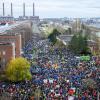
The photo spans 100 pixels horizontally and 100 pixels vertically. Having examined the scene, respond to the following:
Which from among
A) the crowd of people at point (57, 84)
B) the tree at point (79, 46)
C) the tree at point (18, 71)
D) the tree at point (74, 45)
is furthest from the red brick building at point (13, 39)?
the tree at point (74, 45)

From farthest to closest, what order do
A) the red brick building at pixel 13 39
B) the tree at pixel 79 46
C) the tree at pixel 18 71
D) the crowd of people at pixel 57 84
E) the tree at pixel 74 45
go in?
the tree at pixel 74 45
the tree at pixel 79 46
the red brick building at pixel 13 39
the tree at pixel 18 71
the crowd of people at pixel 57 84

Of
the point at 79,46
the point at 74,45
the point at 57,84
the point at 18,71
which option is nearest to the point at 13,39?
the point at 18,71

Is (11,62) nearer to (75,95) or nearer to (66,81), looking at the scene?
(66,81)

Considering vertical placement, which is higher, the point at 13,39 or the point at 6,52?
the point at 13,39

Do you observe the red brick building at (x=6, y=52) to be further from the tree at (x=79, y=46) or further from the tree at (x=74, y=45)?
the tree at (x=74, y=45)

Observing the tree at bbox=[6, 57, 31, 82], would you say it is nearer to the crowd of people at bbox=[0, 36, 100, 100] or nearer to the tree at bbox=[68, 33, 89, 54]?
the crowd of people at bbox=[0, 36, 100, 100]

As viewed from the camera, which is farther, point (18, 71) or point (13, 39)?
point (13, 39)

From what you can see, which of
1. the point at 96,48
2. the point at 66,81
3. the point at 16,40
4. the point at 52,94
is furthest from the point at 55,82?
the point at 96,48

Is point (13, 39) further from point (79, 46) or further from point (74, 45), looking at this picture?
point (74, 45)

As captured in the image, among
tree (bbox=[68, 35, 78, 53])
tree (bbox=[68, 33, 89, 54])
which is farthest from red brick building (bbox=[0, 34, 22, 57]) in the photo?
tree (bbox=[68, 35, 78, 53])
